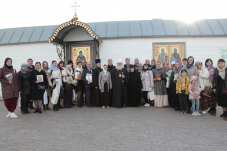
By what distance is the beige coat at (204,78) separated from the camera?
19.7 ft

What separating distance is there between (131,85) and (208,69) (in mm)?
2962

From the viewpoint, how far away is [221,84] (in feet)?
18.6

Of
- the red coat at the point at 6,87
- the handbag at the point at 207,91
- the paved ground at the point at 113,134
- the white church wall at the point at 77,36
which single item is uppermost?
the white church wall at the point at 77,36

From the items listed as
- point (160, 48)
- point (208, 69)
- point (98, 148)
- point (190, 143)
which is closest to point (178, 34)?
point (160, 48)

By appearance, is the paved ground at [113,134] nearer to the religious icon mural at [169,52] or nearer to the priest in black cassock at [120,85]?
the priest in black cassock at [120,85]

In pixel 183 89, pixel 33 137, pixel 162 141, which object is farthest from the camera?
pixel 183 89

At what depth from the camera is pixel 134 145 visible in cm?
321

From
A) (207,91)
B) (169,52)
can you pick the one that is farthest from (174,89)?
(169,52)

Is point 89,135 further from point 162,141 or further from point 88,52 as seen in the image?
point 88,52

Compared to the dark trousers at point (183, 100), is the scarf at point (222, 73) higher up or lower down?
higher up

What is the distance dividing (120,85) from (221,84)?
3.60 m

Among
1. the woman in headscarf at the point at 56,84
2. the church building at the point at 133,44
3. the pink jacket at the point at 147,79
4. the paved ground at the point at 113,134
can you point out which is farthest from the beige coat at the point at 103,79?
the church building at the point at 133,44

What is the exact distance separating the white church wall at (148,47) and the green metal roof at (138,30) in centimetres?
27

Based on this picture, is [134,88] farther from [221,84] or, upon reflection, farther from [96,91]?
[221,84]
